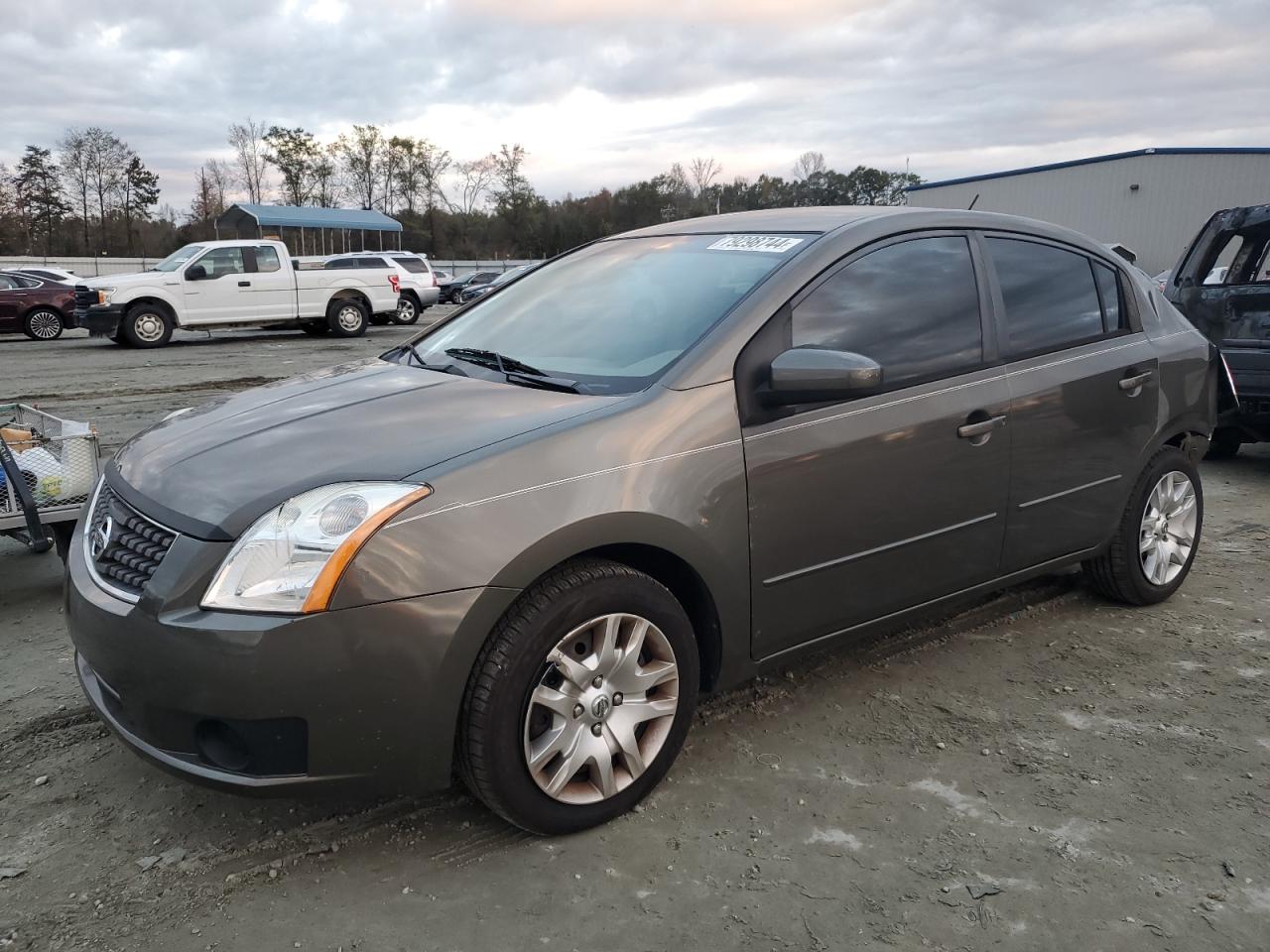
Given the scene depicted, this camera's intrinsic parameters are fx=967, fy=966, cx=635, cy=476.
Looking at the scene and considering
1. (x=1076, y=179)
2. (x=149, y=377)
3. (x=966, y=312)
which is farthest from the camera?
(x=1076, y=179)

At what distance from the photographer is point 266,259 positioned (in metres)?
18.3

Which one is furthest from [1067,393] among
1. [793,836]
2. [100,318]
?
[100,318]

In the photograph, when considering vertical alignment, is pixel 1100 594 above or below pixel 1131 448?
below

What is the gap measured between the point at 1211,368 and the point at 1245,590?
1.09 meters

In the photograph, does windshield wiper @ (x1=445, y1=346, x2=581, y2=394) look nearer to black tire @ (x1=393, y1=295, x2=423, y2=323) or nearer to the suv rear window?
black tire @ (x1=393, y1=295, x2=423, y2=323)

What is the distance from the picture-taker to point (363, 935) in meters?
2.24

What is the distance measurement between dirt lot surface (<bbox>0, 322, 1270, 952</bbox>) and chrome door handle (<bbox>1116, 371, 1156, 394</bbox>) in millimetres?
1061

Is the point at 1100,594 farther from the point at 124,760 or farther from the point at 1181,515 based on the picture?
the point at 124,760

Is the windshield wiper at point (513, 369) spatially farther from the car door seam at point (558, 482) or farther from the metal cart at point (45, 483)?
the metal cart at point (45, 483)

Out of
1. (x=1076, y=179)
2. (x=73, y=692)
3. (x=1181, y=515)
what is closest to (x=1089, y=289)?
(x=1181, y=515)

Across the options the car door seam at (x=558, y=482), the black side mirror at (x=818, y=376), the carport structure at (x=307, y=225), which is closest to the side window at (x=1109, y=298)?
the black side mirror at (x=818, y=376)

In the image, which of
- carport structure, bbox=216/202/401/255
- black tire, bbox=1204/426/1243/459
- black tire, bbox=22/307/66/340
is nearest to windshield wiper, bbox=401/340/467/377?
black tire, bbox=1204/426/1243/459

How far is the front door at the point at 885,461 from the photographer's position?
2904mm

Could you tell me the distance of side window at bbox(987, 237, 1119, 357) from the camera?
3.61 meters
